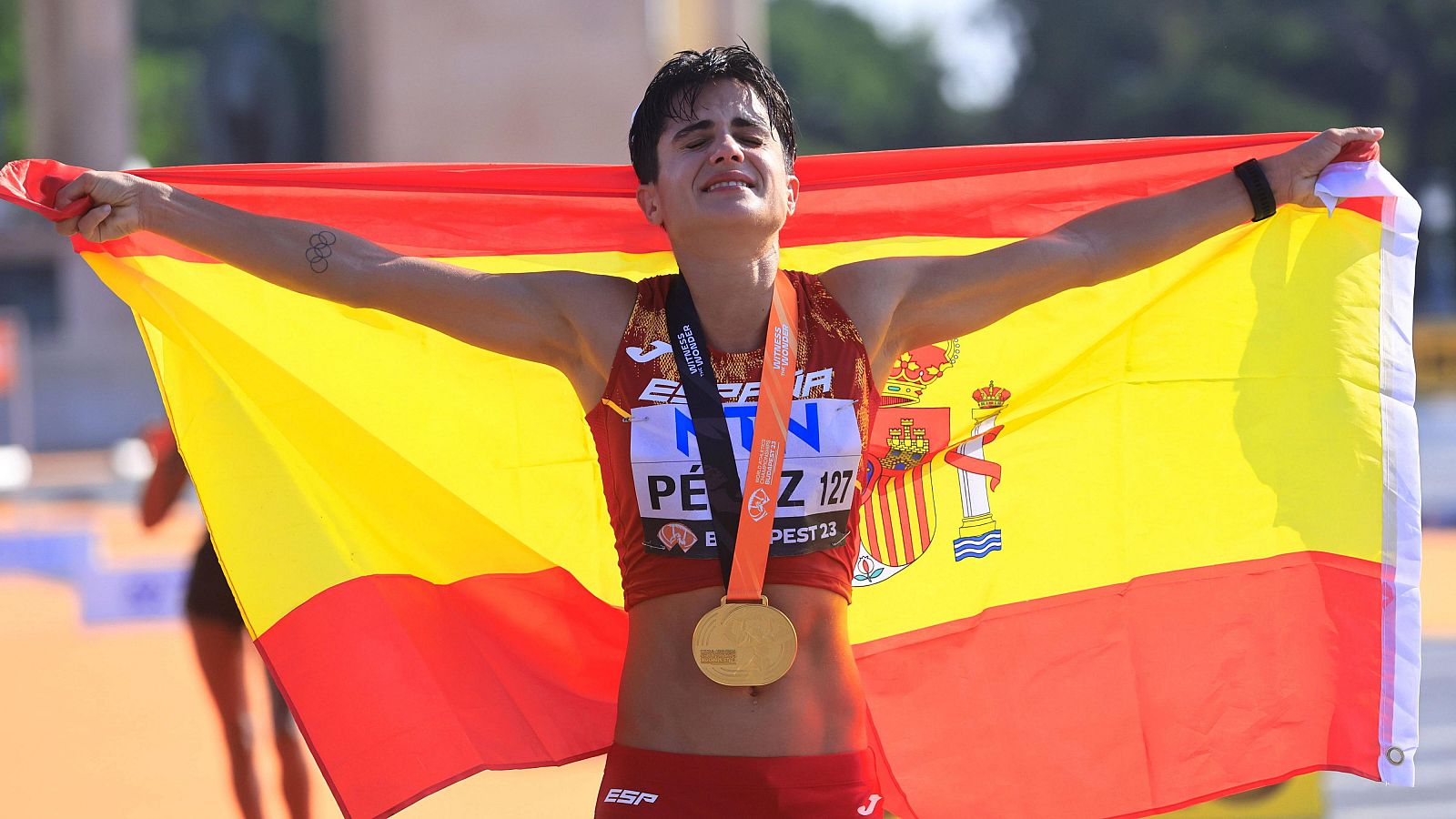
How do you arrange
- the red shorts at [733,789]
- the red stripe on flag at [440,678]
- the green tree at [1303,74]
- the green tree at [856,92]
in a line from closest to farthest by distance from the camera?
the red shorts at [733,789] < the red stripe on flag at [440,678] < the green tree at [1303,74] < the green tree at [856,92]

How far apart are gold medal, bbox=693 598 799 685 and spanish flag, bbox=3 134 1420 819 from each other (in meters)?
0.80

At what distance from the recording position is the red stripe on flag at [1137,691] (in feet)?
11.6

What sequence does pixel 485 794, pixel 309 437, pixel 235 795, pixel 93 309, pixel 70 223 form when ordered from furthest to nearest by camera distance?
pixel 93 309, pixel 485 794, pixel 235 795, pixel 309 437, pixel 70 223

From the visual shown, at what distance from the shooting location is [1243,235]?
3.69 m

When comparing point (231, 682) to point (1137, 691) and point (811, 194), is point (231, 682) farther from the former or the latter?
point (1137, 691)

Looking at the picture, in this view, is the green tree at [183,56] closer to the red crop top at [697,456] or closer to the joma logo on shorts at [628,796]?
the red crop top at [697,456]

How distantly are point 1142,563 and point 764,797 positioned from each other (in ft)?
4.86

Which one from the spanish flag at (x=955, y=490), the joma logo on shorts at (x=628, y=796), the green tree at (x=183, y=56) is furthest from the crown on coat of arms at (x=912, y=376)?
the green tree at (x=183, y=56)

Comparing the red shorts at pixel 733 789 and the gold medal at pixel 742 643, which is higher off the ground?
the gold medal at pixel 742 643

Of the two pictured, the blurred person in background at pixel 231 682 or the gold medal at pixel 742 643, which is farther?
the blurred person in background at pixel 231 682

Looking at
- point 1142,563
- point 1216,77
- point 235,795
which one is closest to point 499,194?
point 1142,563

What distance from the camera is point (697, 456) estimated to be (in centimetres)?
267

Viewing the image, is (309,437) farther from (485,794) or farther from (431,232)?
(485,794)

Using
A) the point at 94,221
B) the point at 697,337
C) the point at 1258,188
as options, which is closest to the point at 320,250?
the point at 94,221
